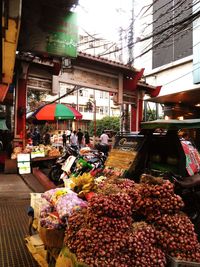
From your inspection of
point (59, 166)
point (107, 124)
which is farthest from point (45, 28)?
point (107, 124)

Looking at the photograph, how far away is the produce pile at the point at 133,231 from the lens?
221 centimetres

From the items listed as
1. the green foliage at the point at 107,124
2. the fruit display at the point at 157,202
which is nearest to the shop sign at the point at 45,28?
the fruit display at the point at 157,202

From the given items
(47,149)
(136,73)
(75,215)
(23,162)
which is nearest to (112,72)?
(136,73)

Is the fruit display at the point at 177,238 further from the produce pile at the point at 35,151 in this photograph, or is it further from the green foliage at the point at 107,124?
the green foliage at the point at 107,124

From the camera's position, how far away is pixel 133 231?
2.37 m

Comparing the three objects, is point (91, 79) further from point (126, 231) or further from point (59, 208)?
point (126, 231)

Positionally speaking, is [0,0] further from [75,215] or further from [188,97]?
[188,97]

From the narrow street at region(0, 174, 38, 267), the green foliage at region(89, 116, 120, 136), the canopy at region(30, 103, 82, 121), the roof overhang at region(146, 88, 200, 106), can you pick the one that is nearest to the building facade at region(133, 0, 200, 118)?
the roof overhang at region(146, 88, 200, 106)

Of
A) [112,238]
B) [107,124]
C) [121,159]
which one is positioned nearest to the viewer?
[112,238]

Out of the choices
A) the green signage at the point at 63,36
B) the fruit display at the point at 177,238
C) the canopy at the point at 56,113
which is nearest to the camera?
the fruit display at the point at 177,238

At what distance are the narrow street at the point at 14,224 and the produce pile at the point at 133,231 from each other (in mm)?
1655

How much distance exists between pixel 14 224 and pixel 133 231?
3.47 m

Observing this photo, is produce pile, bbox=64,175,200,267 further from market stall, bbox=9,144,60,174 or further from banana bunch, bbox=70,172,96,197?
market stall, bbox=9,144,60,174

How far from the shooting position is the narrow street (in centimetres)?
379
